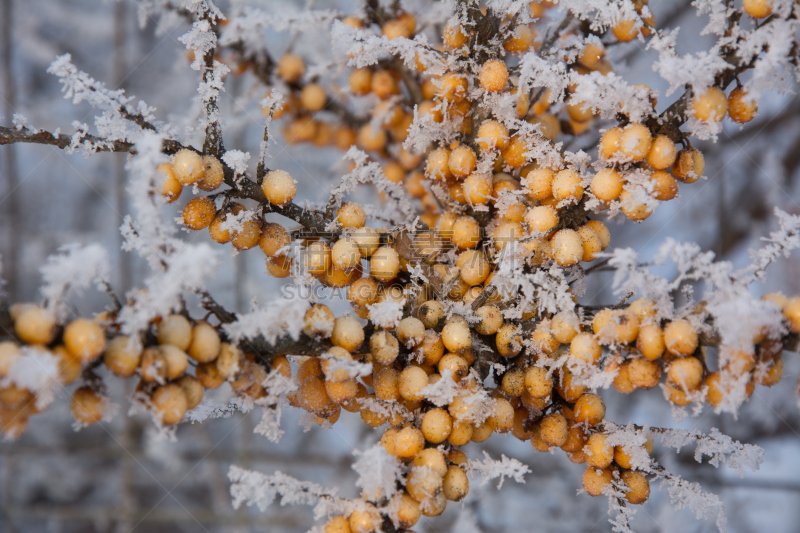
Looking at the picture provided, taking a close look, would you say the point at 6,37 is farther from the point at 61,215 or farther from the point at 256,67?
the point at 256,67

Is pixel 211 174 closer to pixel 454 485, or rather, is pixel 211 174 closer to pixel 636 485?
pixel 454 485

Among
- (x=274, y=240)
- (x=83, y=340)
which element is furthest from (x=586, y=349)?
(x=83, y=340)

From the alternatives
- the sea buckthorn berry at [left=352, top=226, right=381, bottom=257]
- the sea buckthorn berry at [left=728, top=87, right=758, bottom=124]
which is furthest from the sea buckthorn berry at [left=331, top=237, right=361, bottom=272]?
the sea buckthorn berry at [left=728, top=87, right=758, bottom=124]

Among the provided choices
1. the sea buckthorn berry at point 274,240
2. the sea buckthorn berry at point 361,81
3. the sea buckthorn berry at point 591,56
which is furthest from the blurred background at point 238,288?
the sea buckthorn berry at point 274,240

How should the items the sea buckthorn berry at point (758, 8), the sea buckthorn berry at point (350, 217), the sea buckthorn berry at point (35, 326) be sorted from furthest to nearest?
the sea buckthorn berry at point (350, 217) → the sea buckthorn berry at point (758, 8) → the sea buckthorn berry at point (35, 326)

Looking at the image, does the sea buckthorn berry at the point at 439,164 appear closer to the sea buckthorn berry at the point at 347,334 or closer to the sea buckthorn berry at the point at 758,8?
the sea buckthorn berry at the point at 347,334

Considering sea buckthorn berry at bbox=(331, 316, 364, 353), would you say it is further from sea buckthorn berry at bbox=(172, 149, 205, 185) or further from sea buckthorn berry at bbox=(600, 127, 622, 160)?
sea buckthorn berry at bbox=(600, 127, 622, 160)

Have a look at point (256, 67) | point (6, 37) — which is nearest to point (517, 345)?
point (256, 67)
